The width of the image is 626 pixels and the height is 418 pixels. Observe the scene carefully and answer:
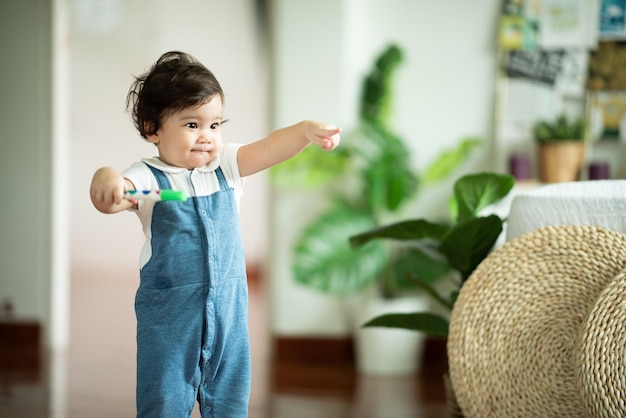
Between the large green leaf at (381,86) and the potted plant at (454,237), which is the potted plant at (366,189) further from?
the potted plant at (454,237)

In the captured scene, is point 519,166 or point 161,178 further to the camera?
point 519,166

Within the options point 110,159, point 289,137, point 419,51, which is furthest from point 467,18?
point 110,159

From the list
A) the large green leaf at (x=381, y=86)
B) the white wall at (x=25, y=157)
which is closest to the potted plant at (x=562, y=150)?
the large green leaf at (x=381, y=86)

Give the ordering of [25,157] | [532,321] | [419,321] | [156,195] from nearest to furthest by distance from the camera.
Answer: [156,195] < [532,321] < [419,321] < [25,157]

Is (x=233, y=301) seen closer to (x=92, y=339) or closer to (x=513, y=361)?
(x=513, y=361)

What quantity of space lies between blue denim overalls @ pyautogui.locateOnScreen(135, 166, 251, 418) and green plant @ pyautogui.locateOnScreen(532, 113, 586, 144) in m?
2.19

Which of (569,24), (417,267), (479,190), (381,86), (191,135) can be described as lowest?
(417,267)

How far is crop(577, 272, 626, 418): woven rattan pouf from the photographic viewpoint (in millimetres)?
1515

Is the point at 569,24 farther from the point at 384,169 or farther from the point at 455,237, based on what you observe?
the point at 455,237

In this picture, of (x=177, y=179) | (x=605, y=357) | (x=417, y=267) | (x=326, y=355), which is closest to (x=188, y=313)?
(x=177, y=179)

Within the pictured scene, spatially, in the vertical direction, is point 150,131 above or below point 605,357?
above

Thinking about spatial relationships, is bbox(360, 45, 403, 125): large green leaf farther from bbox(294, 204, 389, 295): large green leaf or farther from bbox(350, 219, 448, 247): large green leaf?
bbox(350, 219, 448, 247): large green leaf

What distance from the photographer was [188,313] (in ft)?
4.25

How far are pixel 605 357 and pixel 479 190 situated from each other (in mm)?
691
